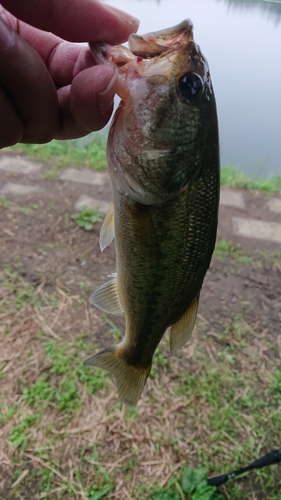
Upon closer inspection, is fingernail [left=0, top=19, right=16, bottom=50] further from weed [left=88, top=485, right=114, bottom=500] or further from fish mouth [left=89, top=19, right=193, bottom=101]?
weed [left=88, top=485, right=114, bottom=500]

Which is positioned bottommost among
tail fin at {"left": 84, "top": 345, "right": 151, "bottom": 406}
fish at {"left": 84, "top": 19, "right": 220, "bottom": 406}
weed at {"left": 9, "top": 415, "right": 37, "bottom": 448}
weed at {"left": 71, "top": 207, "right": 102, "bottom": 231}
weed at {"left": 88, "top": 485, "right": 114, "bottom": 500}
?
weed at {"left": 9, "top": 415, "right": 37, "bottom": 448}

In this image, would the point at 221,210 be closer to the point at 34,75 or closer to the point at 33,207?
the point at 33,207

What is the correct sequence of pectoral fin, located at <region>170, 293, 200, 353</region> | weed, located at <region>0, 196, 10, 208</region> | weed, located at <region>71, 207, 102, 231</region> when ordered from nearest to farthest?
pectoral fin, located at <region>170, 293, 200, 353</region>, weed, located at <region>71, 207, 102, 231</region>, weed, located at <region>0, 196, 10, 208</region>

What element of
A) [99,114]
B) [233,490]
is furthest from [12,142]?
[233,490]

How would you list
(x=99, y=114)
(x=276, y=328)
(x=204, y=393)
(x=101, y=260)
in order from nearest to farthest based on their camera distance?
(x=99, y=114)
(x=204, y=393)
(x=276, y=328)
(x=101, y=260)

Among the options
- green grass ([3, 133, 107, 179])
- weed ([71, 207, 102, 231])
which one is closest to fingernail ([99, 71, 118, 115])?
weed ([71, 207, 102, 231])

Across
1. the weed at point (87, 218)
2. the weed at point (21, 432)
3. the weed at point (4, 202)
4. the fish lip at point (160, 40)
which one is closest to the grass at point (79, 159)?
the weed at point (4, 202)

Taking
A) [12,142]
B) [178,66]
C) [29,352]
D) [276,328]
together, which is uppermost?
[178,66]

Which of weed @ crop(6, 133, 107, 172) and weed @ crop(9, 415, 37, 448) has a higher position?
weed @ crop(6, 133, 107, 172)
